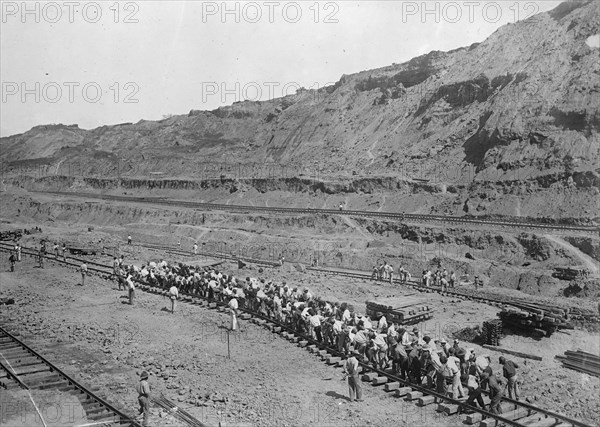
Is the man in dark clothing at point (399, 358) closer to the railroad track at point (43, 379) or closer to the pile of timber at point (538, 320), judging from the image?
the railroad track at point (43, 379)

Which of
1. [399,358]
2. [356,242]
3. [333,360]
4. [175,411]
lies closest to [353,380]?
[399,358]

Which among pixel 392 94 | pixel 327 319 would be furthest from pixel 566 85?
pixel 327 319

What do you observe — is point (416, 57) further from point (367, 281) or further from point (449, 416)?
point (449, 416)

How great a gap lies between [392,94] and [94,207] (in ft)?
138

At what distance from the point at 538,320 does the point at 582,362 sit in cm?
310

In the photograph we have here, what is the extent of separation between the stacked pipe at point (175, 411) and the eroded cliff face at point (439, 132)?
31.0 m

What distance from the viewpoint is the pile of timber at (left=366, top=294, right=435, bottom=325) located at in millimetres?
20516

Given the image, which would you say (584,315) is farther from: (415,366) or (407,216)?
(407,216)

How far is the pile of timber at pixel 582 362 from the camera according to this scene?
15.9m

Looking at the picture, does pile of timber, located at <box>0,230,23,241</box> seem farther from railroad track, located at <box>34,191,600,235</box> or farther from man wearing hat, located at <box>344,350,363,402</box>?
man wearing hat, located at <box>344,350,363,402</box>

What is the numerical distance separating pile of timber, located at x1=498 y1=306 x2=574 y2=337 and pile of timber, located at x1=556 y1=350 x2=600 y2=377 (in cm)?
247

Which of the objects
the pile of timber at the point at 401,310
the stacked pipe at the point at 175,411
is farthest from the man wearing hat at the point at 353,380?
the pile of timber at the point at 401,310

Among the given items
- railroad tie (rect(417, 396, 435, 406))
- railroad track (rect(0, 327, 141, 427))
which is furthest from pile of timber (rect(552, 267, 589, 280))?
railroad track (rect(0, 327, 141, 427))

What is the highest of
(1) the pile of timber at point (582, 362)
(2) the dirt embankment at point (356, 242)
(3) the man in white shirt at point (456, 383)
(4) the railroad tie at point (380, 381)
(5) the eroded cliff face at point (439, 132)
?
(5) the eroded cliff face at point (439, 132)
